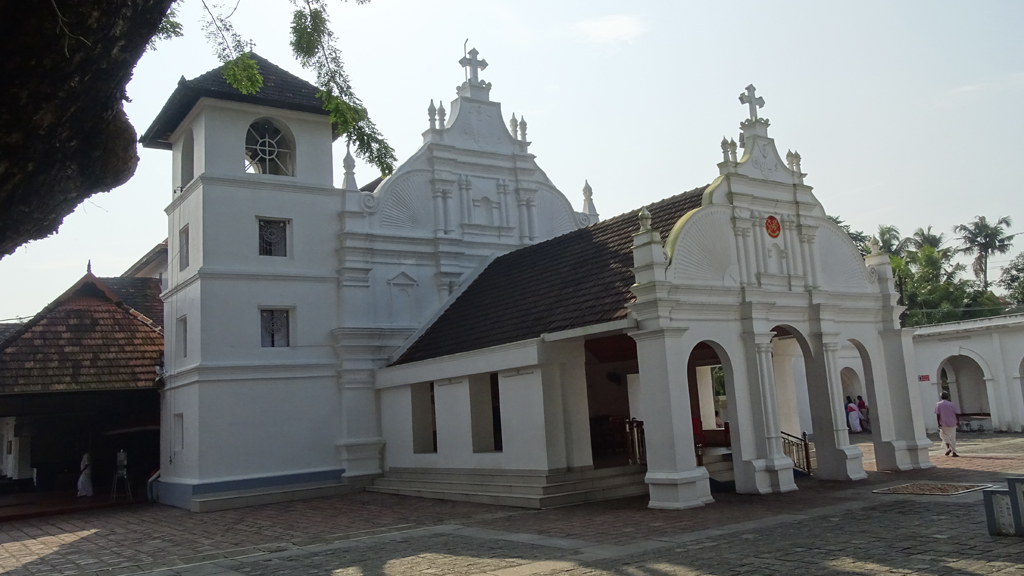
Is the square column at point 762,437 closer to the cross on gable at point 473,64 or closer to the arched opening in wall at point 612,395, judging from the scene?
the arched opening in wall at point 612,395

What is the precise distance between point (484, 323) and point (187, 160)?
29.6 ft

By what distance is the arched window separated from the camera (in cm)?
1905

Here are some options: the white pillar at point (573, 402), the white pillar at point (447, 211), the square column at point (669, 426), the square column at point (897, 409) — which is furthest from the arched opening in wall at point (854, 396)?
the square column at point (669, 426)

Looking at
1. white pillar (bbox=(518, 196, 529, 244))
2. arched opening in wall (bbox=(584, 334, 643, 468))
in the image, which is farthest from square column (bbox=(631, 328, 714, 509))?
white pillar (bbox=(518, 196, 529, 244))

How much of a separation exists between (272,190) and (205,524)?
310 inches

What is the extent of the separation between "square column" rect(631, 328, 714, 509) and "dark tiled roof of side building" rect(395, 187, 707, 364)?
104 centimetres

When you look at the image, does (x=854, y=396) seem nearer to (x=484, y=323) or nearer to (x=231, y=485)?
(x=484, y=323)

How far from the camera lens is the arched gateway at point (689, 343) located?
12750mm

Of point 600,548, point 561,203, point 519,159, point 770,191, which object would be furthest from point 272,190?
point 600,548

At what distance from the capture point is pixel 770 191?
49.5ft

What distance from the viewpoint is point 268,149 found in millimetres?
19156

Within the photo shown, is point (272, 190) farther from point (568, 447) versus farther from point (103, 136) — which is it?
point (103, 136)

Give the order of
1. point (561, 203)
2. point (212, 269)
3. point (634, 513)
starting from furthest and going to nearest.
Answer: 1. point (561, 203)
2. point (212, 269)
3. point (634, 513)

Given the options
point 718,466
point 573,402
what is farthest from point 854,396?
point 573,402
